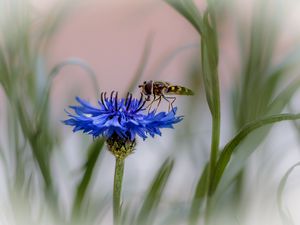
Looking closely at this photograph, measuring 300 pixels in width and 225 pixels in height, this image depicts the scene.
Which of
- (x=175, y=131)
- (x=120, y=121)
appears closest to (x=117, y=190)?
(x=120, y=121)

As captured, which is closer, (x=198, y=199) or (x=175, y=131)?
(x=198, y=199)

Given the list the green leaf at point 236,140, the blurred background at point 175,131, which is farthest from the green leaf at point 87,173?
the green leaf at point 236,140

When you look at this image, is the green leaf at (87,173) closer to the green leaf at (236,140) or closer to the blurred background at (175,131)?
the blurred background at (175,131)

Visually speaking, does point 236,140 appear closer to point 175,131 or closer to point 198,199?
point 198,199

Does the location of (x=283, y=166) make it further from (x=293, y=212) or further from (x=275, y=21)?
(x=275, y=21)

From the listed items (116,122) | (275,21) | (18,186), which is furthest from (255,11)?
(18,186)

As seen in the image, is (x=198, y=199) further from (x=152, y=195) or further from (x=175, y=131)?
(x=175, y=131)

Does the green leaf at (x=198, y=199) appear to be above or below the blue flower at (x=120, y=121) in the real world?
below
